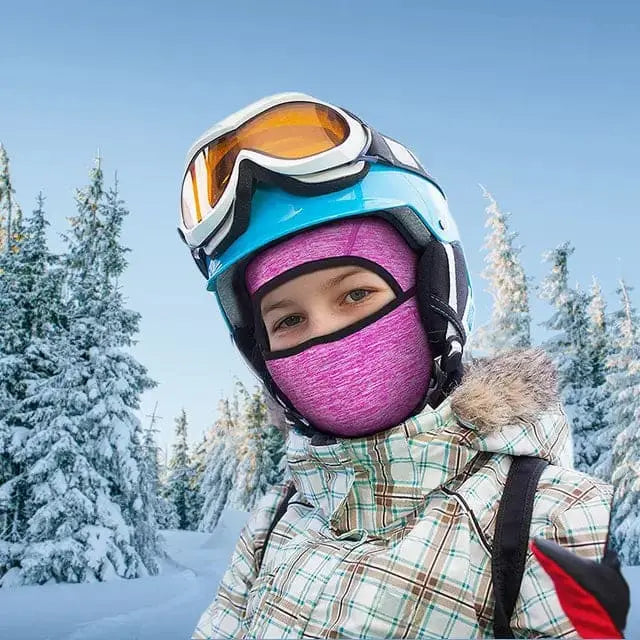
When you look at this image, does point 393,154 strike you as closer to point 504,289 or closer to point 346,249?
point 346,249

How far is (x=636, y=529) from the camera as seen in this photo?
67.6 ft

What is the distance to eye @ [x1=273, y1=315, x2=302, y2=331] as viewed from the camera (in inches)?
92.0

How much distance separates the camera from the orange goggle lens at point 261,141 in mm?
2547

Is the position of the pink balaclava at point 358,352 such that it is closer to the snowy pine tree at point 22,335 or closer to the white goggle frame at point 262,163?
the white goggle frame at point 262,163

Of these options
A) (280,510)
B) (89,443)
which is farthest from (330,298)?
(89,443)

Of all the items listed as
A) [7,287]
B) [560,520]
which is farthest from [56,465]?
[560,520]

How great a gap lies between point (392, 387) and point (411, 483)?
0.38 meters

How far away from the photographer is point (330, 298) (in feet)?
7.33

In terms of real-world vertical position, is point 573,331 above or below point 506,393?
below

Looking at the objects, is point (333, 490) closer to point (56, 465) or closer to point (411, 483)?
point (411, 483)

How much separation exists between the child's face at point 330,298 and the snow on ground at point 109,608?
1216cm

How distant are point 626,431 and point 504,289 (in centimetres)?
659

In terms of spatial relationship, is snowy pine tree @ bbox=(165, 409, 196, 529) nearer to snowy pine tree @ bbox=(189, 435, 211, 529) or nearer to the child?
snowy pine tree @ bbox=(189, 435, 211, 529)

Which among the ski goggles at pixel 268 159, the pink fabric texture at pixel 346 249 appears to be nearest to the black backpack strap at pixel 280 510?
the pink fabric texture at pixel 346 249
